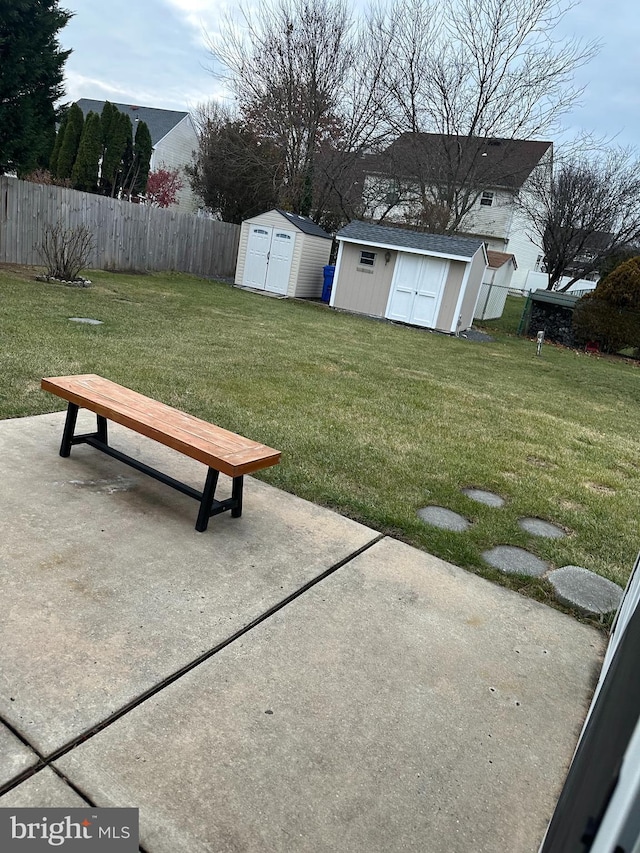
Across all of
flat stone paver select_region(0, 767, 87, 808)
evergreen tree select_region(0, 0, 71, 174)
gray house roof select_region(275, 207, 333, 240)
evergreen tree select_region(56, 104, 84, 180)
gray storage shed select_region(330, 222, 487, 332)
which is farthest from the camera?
evergreen tree select_region(56, 104, 84, 180)

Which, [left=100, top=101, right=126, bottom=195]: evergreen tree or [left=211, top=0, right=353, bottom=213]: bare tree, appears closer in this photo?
[left=211, top=0, right=353, bottom=213]: bare tree

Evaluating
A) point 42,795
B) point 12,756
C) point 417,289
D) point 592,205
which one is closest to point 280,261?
point 417,289

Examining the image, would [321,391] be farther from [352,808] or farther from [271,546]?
[352,808]

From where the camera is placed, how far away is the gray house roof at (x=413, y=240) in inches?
589

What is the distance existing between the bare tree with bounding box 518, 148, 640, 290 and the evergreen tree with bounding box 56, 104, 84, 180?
18223mm

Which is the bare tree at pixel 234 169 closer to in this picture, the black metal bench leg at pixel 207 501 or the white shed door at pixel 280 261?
the white shed door at pixel 280 261

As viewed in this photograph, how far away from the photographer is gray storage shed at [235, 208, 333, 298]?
56.1ft

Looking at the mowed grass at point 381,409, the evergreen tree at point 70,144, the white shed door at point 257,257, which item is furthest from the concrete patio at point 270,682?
the evergreen tree at point 70,144

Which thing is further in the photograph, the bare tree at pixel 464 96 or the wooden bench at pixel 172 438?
the bare tree at pixel 464 96

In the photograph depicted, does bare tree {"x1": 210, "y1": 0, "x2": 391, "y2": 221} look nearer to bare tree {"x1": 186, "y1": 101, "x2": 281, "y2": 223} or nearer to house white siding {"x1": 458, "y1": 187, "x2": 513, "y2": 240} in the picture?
bare tree {"x1": 186, "y1": 101, "x2": 281, "y2": 223}

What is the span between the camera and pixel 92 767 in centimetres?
162

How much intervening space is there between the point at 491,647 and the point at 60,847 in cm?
177

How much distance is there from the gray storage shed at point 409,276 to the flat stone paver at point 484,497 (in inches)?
463

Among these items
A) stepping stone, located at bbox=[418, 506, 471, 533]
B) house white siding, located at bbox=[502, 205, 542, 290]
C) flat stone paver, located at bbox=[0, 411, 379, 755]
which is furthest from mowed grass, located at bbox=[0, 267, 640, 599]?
house white siding, located at bbox=[502, 205, 542, 290]
